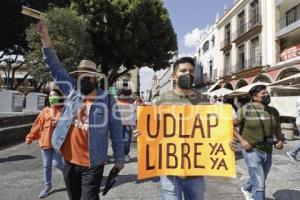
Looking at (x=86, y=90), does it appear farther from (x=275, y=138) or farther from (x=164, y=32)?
(x=164, y=32)

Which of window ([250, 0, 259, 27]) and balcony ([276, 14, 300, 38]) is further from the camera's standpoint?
window ([250, 0, 259, 27])

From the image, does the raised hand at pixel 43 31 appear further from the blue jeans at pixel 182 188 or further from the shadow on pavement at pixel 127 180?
the shadow on pavement at pixel 127 180

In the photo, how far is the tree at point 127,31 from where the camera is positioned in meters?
27.3

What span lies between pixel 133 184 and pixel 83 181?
3.03m

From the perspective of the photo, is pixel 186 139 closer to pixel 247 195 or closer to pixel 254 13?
pixel 247 195

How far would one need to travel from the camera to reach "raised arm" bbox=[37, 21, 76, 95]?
11.7 ft

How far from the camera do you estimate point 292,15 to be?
25844 millimetres

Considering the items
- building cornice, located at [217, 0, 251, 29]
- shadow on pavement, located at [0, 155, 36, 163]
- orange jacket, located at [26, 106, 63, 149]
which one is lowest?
shadow on pavement, located at [0, 155, 36, 163]

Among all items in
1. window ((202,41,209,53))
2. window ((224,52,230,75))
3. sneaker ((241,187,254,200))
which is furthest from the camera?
window ((202,41,209,53))

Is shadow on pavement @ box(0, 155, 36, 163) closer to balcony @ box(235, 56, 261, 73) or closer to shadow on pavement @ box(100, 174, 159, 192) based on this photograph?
shadow on pavement @ box(100, 174, 159, 192)

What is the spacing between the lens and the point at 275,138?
529 cm

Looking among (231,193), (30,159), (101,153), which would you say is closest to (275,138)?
(231,193)

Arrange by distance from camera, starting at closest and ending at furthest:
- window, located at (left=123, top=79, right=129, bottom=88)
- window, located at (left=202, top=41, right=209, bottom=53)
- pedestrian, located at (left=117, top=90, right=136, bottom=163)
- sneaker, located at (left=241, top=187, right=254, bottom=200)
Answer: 1. sneaker, located at (left=241, top=187, right=254, bottom=200)
2. pedestrian, located at (left=117, top=90, right=136, bottom=163)
3. window, located at (left=202, top=41, right=209, bottom=53)
4. window, located at (left=123, top=79, right=129, bottom=88)

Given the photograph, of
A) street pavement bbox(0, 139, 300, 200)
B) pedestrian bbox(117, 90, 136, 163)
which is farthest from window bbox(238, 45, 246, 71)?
pedestrian bbox(117, 90, 136, 163)
